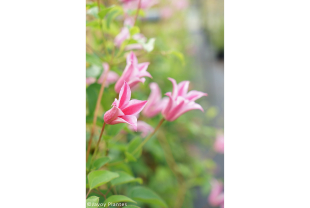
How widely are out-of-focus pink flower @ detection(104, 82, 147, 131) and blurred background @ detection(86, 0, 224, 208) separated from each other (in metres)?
0.17

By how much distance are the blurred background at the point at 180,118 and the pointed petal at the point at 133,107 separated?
175 mm

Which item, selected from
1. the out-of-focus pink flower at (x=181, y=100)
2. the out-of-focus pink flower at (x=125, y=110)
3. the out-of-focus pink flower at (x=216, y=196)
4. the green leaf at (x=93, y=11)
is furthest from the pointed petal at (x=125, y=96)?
the out-of-focus pink flower at (x=216, y=196)

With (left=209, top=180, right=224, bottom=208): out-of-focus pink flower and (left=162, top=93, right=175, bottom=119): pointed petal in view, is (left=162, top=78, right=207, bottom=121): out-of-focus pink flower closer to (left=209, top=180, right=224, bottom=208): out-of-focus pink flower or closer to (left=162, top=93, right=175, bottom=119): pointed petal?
(left=162, top=93, right=175, bottom=119): pointed petal

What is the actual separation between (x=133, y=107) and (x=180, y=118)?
660 mm

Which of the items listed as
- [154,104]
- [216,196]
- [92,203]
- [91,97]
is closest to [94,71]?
[91,97]

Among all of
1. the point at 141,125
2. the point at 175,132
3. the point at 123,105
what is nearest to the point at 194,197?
the point at 175,132

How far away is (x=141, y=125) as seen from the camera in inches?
19.6

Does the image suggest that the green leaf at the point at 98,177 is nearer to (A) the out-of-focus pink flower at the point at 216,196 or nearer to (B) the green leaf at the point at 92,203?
(B) the green leaf at the point at 92,203

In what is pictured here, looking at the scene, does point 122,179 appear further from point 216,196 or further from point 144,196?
point 216,196

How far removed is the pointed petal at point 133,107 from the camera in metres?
0.27

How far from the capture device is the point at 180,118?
0.92 meters

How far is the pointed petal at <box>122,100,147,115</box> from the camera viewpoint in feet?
0.90

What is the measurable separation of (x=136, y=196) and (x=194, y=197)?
102 cm
